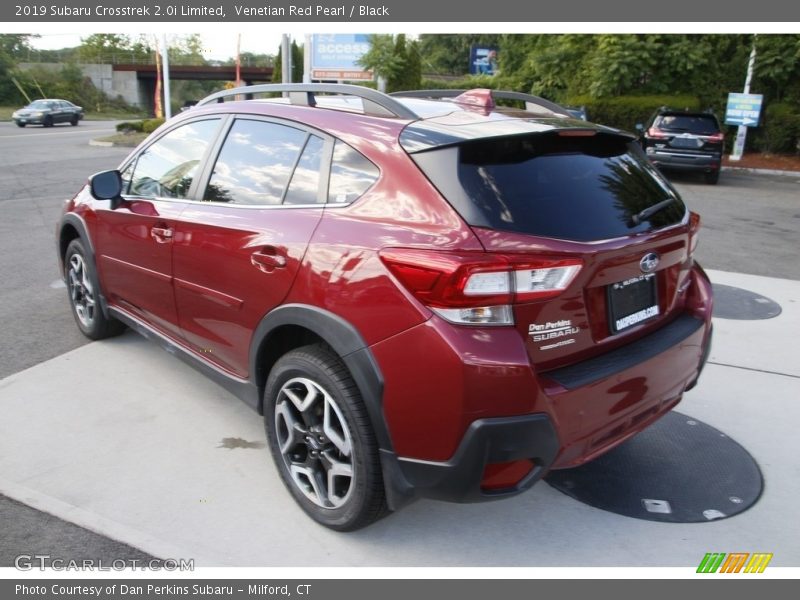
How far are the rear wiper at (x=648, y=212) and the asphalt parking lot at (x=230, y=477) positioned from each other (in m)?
1.33

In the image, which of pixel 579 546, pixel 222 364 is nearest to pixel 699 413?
pixel 579 546

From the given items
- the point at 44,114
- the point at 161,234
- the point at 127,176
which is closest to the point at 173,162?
the point at 161,234

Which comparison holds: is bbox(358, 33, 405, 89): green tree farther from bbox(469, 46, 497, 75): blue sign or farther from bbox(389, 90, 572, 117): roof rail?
bbox(389, 90, 572, 117): roof rail

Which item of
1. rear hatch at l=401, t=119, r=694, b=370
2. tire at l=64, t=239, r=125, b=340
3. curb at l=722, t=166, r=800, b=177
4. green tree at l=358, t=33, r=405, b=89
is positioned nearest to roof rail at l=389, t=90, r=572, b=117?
rear hatch at l=401, t=119, r=694, b=370

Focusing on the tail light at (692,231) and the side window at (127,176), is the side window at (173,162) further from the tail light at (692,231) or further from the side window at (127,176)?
the tail light at (692,231)

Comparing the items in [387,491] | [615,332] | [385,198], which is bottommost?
[387,491]

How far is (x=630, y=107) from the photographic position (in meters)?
22.4

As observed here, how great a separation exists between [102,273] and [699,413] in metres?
3.91

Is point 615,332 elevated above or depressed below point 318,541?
above

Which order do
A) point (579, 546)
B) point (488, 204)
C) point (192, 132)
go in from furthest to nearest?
point (192, 132), point (579, 546), point (488, 204)

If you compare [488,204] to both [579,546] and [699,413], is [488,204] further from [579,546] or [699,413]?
[699,413]

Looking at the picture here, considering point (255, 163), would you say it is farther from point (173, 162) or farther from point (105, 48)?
point (105, 48)

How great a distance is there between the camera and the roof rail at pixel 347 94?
2.93m

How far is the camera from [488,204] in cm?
245
